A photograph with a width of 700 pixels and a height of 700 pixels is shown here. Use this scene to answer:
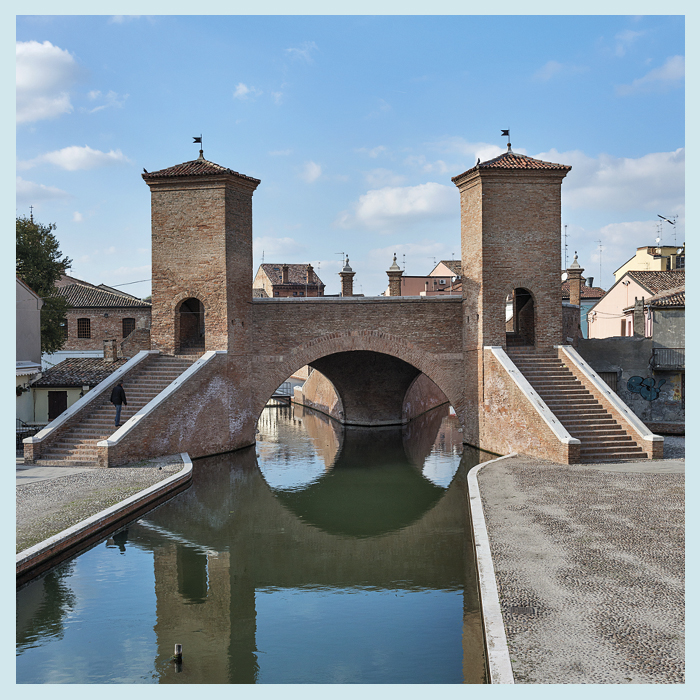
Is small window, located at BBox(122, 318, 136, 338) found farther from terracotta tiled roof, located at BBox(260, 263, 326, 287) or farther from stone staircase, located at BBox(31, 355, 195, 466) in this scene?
stone staircase, located at BBox(31, 355, 195, 466)

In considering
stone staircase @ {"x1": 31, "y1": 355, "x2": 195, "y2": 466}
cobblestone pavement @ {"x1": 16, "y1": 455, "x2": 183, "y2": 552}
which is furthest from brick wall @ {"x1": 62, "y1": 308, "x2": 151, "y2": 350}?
cobblestone pavement @ {"x1": 16, "y1": 455, "x2": 183, "y2": 552}

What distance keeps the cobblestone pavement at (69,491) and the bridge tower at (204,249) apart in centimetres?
407

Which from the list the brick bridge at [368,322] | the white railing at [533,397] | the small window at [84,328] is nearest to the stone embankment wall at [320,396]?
the brick bridge at [368,322]

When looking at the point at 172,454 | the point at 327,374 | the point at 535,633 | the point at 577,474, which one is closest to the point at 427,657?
the point at 535,633

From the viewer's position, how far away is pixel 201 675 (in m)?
6.48

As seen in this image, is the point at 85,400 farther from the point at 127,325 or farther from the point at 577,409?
the point at 127,325

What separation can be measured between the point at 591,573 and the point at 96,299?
101ft

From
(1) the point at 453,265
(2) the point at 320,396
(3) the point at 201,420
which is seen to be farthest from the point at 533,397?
(1) the point at 453,265

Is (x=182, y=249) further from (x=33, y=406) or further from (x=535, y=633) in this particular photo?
(x=535, y=633)

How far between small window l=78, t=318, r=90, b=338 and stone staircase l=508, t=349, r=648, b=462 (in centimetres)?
2333

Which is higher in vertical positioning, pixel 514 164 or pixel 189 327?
pixel 514 164

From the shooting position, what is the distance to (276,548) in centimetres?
1070

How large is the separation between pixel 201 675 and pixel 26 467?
926 centimetres

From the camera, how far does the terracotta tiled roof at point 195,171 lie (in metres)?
17.1
